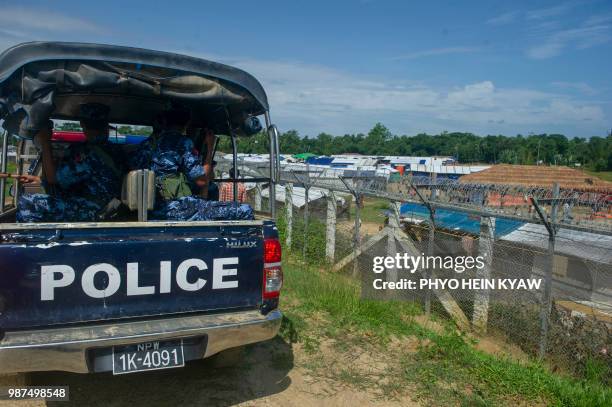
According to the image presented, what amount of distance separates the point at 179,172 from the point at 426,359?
2.94m

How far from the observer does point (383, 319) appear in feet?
19.5

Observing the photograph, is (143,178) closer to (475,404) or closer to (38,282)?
(38,282)

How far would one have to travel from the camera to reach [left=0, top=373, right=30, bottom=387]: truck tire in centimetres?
393

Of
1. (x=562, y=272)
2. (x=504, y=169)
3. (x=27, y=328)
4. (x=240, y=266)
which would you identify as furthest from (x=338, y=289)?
(x=504, y=169)

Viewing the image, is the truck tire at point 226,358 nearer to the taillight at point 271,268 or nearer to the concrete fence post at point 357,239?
the taillight at point 271,268

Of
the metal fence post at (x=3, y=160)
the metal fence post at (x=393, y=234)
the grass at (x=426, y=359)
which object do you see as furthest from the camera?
the metal fence post at (x=393, y=234)

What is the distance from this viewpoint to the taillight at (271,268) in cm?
388

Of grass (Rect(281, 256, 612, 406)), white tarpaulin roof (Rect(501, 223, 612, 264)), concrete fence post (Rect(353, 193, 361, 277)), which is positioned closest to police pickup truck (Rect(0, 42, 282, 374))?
grass (Rect(281, 256, 612, 406))

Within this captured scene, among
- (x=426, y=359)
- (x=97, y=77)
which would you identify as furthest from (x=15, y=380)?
(x=426, y=359)

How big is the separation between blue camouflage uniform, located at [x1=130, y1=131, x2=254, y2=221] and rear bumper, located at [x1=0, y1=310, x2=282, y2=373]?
87 cm

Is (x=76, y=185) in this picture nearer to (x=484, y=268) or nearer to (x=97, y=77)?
(x=97, y=77)

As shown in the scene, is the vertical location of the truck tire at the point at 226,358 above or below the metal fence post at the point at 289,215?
below

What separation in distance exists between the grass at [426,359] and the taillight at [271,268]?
1.18m

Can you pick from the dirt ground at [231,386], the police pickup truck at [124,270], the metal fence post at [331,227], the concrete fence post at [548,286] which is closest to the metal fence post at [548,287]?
the concrete fence post at [548,286]
